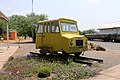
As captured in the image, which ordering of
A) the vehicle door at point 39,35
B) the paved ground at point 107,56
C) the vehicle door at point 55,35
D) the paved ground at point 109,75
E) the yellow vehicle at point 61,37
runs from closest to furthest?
the paved ground at point 109,75
the paved ground at point 107,56
the yellow vehicle at point 61,37
the vehicle door at point 55,35
the vehicle door at point 39,35

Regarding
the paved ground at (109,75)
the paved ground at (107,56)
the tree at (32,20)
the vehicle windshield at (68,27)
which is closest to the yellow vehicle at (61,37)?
the vehicle windshield at (68,27)

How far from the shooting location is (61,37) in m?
12.9

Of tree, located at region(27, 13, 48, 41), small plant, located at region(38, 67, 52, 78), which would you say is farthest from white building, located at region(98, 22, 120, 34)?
small plant, located at region(38, 67, 52, 78)

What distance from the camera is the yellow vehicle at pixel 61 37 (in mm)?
12539

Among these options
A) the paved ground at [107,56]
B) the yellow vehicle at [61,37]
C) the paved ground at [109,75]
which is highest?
the yellow vehicle at [61,37]

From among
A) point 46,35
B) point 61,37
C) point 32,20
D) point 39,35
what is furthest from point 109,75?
point 32,20

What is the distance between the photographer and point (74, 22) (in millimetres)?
14344

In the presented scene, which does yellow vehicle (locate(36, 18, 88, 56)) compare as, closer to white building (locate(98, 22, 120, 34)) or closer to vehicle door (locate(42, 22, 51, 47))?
vehicle door (locate(42, 22, 51, 47))

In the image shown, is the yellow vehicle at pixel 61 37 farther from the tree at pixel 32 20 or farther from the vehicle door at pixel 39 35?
the tree at pixel 32 20

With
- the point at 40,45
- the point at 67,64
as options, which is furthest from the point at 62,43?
the point at 40,45

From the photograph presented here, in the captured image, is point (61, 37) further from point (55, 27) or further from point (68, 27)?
point (68, 27)

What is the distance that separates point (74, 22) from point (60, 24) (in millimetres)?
1361

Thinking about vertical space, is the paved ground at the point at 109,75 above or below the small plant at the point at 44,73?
below

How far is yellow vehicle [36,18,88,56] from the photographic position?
494 inches
